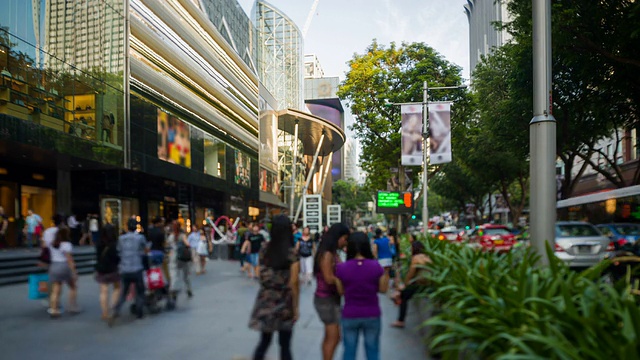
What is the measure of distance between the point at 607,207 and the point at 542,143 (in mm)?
18043

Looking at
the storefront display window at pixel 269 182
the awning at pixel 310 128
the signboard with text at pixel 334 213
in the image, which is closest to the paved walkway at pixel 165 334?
the signboard with text at pixel 334 213

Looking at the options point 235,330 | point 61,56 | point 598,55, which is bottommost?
point 235,330

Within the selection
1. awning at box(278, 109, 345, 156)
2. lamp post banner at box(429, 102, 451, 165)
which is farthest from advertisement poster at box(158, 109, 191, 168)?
awning at box(278, 109, 345, 156)

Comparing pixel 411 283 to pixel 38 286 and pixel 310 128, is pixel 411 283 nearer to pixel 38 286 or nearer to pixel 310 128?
pixel 38 286

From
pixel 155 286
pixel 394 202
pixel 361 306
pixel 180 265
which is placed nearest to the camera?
pixel 361 306

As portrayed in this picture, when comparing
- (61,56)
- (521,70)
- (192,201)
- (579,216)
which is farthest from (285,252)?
(192,201)

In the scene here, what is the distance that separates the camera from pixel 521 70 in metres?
20.4

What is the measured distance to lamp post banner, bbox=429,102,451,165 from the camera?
17500 mm

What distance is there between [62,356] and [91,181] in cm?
2243

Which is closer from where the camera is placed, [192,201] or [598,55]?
[598,55]

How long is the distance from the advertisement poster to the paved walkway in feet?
62.2

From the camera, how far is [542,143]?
714 cm

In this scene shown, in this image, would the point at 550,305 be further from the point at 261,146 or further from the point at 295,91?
the point at 295,91

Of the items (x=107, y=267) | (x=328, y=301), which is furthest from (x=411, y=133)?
(x=328, y=301)
